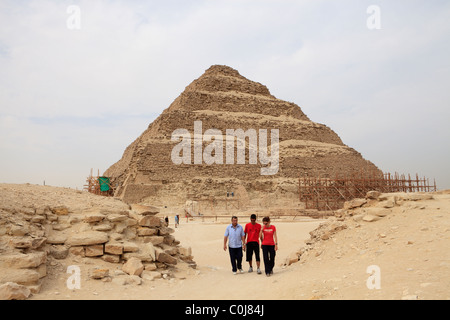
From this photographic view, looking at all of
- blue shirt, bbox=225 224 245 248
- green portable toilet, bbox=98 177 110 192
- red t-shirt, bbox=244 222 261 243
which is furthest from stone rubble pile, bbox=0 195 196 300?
green portable toilet, bbox=98 177 110 192

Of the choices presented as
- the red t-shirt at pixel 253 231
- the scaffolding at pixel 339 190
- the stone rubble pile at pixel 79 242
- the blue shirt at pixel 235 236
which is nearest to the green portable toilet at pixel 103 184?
the scaffolding at pixel 339 190

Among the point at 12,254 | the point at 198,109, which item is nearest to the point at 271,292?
the point at 12,254

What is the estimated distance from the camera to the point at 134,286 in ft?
16.8

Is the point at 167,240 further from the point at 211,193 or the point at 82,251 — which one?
the point at 211,193

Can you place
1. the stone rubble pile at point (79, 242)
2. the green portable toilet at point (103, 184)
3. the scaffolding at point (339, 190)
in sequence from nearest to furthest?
the stone rubble pile at point (79, 242) → the scaffolding at point (339, 190) → the green portable toilet at point (103, 184)

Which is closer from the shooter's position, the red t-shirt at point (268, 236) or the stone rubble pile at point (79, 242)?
the stone rubble pile at point (79, 242)

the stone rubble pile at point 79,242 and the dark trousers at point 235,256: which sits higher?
the stone rubble pile at point 79,242

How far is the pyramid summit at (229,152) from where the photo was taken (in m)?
34.3

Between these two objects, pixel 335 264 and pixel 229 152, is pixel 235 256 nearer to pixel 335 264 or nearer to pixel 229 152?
pixel 335 264

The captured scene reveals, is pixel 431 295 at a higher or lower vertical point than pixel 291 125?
lower

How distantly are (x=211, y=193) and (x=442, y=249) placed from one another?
96.4 ft

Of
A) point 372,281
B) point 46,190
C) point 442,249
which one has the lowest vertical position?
point 372,281

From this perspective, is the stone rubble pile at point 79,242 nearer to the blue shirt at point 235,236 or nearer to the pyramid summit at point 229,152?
the blue shirt at point 235,236

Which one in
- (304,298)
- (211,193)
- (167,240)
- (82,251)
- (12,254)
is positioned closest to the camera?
(304,298)
